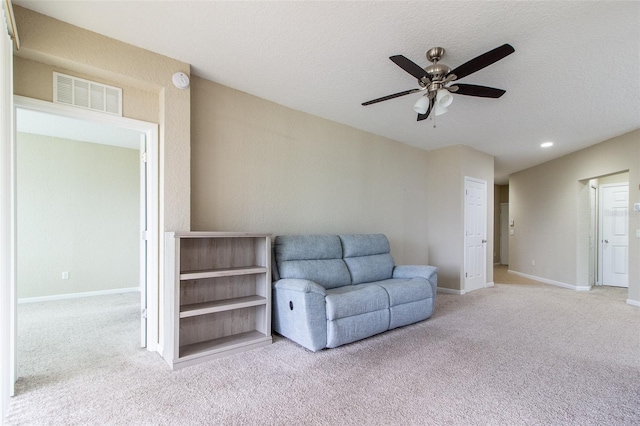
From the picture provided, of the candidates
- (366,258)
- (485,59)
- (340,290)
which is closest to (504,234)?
(366,258)

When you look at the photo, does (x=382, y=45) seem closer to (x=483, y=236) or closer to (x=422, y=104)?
(x=422, y=104)

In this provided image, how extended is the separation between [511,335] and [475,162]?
3.41 m

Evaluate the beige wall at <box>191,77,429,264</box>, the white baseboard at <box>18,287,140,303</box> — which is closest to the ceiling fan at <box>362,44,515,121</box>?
the beige wall at <box>191,77,429,264</box>

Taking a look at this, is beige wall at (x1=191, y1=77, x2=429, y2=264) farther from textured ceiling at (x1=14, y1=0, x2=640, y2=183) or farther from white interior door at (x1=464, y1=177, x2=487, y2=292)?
white interior door at (x1=464, y1=177, x2=487, y2=292)

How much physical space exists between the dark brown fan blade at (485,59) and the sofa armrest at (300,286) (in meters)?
2.08

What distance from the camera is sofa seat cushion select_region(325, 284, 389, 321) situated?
272 centimetres

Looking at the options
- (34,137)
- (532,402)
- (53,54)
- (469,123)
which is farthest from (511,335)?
(34,137)

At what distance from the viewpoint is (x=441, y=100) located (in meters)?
2.54

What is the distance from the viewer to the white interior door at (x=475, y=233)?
5.36 meters

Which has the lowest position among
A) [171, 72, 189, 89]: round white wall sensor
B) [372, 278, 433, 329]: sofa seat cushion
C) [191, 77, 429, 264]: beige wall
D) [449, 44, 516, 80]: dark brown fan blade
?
[372, 278, 433, 329]: sofa seat cushion

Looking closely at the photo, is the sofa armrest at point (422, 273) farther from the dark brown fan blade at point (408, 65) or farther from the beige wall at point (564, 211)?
the beige wall at point (564, 211)

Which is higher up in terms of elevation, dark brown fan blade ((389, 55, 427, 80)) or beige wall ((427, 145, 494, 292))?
dark brown fan blade ((389, 55, 427, 80))

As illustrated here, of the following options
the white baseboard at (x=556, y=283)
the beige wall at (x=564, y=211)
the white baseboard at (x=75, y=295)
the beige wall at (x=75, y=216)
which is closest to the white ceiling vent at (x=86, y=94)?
the beige wall at (x=75, y=216)

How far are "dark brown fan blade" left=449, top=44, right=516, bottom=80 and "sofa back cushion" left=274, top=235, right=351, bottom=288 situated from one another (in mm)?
2132
